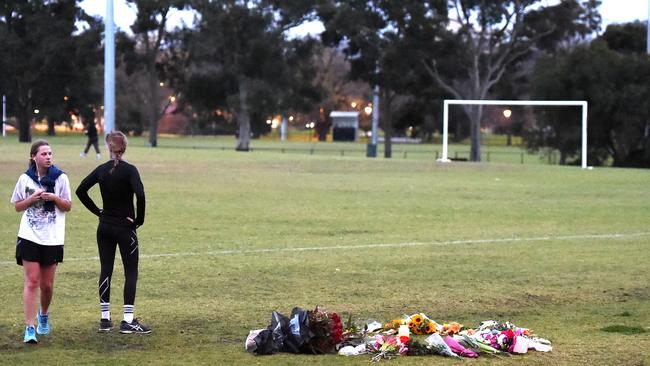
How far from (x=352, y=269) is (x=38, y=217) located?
606 centimetres

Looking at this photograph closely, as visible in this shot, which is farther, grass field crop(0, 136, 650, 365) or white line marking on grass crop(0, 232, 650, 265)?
white line marking on grass crop(0, 232, 650, 265)

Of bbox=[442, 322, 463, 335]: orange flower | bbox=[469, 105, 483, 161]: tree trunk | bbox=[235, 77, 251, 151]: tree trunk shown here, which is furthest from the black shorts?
bbox=[235, 77, 251, 151]: tree trunk

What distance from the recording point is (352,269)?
1398 centimetres

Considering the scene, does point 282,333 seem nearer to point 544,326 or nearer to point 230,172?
point 544,326

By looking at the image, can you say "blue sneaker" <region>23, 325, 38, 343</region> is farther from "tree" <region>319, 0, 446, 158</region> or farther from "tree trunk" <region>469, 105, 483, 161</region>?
"tree" <region>319, 0, 446, 158</region>

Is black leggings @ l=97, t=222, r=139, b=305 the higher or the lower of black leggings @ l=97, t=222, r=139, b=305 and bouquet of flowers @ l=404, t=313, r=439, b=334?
the higher

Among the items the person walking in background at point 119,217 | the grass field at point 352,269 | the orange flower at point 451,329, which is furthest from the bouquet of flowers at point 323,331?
the person walking in background at point 119,217

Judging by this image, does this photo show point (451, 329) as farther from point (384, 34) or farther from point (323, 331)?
point (384, 34)

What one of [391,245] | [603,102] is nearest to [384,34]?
[603,102]

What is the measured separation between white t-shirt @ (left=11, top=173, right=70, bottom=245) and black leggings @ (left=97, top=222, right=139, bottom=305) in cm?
55

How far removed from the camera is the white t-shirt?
8.69 m

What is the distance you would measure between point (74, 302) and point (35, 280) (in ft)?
7.46

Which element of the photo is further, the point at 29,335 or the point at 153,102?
the point at 153,102

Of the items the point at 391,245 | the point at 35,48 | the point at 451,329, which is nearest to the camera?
the point at 451,329
